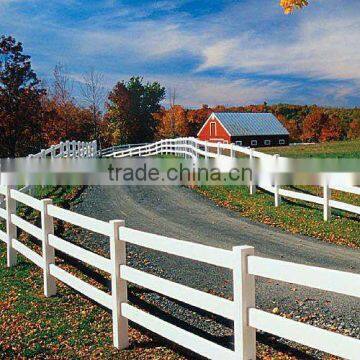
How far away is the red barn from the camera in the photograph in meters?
65.4

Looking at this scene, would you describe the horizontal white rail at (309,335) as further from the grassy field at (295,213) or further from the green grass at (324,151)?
the green grass at (324,151)

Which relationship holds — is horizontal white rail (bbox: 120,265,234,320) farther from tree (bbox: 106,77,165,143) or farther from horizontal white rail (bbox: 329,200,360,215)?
tree (bbox: 106,77,165,143)

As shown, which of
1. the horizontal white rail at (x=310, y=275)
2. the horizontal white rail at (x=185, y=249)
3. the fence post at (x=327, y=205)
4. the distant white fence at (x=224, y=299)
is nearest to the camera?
the horizontal white rail at (x=310, y=275)

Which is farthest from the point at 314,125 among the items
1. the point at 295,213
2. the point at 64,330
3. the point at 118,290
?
the point at 118,290

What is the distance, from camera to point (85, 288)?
775cm

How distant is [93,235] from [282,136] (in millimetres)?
57609

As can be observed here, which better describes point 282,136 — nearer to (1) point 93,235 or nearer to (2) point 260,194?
(2) point 260,194

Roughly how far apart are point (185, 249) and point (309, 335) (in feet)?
5.49

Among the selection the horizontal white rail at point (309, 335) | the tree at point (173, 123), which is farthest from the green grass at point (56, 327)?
the tree at point (173, 123)

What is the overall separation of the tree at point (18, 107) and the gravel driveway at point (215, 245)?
31224mm

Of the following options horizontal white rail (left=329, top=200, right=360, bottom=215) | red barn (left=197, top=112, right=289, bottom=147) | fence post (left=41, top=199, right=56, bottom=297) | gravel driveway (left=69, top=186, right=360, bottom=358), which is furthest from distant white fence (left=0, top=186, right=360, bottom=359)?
red barn (left=197, top=112, right=289, bottom=147)

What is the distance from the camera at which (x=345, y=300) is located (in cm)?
803

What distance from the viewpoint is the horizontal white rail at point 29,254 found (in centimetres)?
945

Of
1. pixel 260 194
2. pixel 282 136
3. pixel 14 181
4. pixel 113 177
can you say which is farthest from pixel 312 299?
A: pixel 282 136
